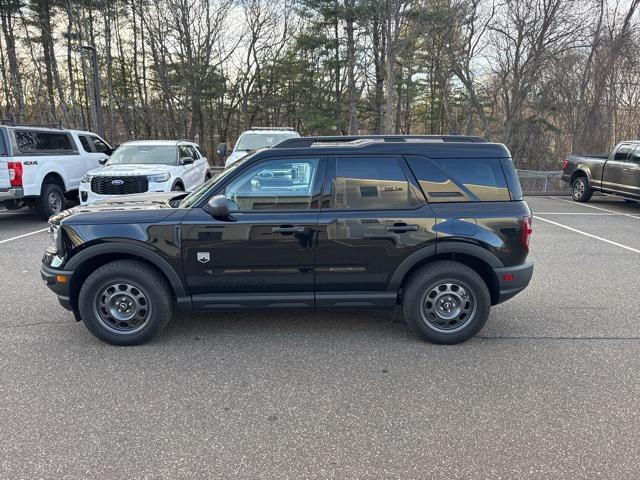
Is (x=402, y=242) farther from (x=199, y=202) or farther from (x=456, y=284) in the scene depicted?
(x=199, y=202)

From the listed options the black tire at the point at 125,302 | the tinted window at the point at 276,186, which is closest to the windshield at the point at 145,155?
the black tire at the point at 125,302

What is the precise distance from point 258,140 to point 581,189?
9.80 m

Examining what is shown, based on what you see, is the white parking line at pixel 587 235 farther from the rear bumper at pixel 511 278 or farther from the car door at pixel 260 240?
the car door at pixel 260 240

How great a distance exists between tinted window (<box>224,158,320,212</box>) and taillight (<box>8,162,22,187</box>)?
727cm

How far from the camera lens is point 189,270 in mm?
3736

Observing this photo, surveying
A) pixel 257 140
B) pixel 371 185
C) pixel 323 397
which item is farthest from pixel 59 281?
pixel 257 140

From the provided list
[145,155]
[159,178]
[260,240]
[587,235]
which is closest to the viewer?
[260,240]

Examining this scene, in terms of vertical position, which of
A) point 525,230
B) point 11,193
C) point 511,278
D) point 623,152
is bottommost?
point 511,278

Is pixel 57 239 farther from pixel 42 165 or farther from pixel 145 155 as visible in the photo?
pixel 42 165

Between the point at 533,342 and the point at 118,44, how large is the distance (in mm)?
31776

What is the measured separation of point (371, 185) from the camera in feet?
12.5

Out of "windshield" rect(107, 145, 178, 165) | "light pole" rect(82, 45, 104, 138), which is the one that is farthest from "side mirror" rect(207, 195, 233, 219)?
"light pole" rect(82, 45, 104, 138)

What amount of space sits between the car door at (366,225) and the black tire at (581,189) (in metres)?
11.5

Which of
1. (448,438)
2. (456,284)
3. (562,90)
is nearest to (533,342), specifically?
(456,284)
